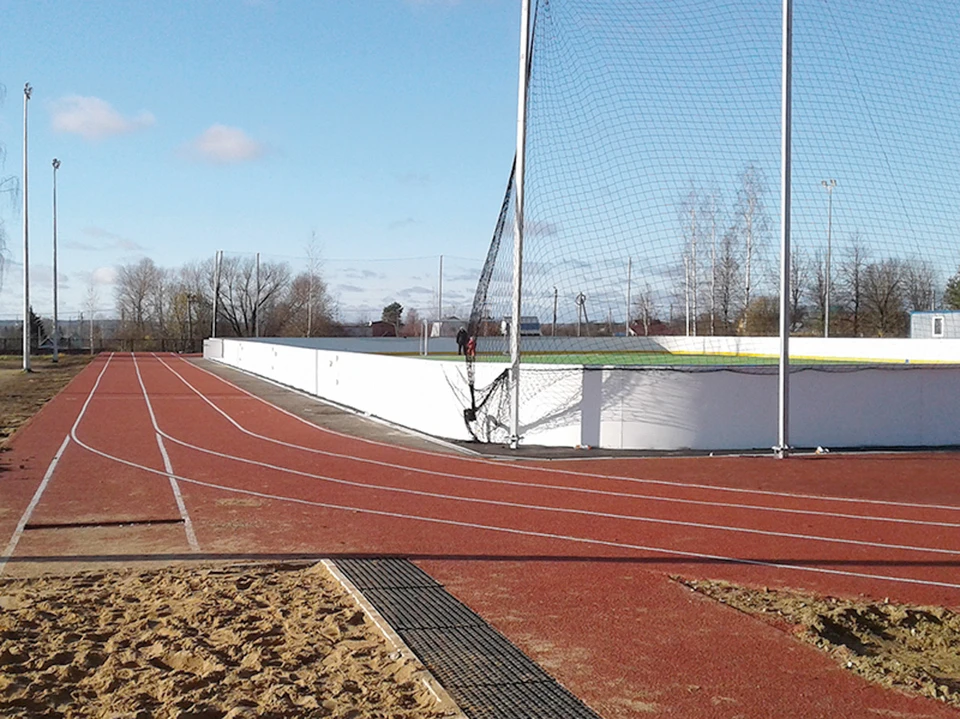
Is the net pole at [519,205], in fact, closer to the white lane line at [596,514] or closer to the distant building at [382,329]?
the white lane line at [596,514]

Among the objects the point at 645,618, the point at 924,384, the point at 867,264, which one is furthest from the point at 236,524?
the point at 867,264

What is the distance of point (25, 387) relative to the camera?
110ft

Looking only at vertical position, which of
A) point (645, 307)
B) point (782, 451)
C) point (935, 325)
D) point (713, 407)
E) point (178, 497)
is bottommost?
point (178, 497)

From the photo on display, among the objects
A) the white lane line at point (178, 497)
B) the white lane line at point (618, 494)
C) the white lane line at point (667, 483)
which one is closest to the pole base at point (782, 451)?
the white lane line at point (667, 483)

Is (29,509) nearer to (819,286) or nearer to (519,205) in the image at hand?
(519,205)

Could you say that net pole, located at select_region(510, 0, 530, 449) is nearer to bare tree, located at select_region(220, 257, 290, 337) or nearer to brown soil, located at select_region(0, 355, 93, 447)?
brown soil, located at select_region(0, 355, 93, 447)

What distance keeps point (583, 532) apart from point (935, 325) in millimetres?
32852

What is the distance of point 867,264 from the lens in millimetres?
22672

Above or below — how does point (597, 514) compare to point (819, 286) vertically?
below

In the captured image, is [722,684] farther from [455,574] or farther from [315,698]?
[455,574]

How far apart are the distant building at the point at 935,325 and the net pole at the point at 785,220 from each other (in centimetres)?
2387

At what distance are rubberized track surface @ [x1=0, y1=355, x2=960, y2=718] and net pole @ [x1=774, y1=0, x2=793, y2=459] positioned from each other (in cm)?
72

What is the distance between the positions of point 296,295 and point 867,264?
56620mm

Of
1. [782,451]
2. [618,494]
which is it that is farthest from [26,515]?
[782,451]
